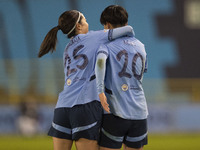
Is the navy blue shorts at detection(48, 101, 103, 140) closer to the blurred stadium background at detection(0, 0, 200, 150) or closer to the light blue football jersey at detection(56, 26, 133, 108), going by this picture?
the light blue football jersey at detection(56, 26, 133, 108)

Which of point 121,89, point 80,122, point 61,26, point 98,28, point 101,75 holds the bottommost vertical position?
point 98,28

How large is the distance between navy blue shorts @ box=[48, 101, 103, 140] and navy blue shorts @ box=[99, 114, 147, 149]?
67 millimetres

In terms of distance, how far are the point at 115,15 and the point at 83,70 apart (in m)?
0.52

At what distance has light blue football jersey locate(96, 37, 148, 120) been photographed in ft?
11.4

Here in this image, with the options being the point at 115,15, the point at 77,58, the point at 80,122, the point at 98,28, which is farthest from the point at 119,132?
the point at 98,28

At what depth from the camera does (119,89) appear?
3467 mm

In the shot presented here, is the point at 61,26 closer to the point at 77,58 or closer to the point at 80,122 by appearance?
the point at 77,58

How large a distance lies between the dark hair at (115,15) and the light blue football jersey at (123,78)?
0.16 m

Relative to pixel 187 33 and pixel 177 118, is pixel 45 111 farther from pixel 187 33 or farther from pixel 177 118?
pixel 187 33

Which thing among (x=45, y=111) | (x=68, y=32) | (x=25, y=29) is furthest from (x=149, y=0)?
(x=68, y=32)

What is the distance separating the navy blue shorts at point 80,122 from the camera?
11.3 feet

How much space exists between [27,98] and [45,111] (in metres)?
1.16

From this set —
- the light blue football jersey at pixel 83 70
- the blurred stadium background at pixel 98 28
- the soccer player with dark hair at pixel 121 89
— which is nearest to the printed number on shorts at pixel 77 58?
the light blue football jersey at pixel 83 70

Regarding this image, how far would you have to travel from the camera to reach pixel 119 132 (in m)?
3.52
